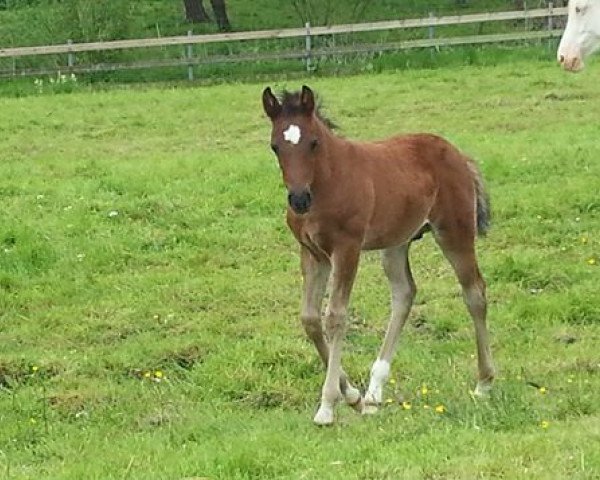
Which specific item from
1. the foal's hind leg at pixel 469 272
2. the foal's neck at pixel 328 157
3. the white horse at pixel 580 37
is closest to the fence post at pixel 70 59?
the white horse at pixel 580 37

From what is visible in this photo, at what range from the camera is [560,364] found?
23.1 feet

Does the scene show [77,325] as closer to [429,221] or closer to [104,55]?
[429,221]

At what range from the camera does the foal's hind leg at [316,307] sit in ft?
20.2

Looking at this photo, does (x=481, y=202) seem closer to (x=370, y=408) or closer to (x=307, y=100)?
(x=370, y=408)

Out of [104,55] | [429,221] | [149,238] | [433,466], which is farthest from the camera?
[104,55]

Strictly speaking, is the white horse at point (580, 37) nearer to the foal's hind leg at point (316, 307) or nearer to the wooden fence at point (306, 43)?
the foal's hind leg at point (316, 307)

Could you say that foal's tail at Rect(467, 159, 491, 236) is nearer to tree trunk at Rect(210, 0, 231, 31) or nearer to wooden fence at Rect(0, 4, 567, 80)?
wooden fence at Rect(0, 4, 567, 80)

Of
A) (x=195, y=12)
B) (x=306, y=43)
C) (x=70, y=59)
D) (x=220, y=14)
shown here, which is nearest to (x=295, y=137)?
(x=306, y=43)

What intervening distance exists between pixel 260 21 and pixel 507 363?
99.7 ft

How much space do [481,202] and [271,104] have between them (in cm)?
174

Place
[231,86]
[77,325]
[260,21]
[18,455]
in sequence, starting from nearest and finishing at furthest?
[18,455], [77,325], [231,86], [260,21]

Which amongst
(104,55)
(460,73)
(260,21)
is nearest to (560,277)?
(460,73)

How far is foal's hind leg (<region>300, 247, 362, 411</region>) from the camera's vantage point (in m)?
6.16

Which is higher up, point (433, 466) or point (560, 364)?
point (433, 466)
